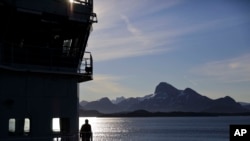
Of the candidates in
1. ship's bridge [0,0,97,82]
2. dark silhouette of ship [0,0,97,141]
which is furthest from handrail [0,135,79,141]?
ship's bridge [0,0,97,82]

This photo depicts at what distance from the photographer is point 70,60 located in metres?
21.6

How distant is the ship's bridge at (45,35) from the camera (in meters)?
19.6

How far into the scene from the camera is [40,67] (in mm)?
20297

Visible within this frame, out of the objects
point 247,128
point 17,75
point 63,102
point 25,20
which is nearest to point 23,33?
point 25,20

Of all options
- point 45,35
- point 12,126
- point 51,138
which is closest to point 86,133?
point 51,138

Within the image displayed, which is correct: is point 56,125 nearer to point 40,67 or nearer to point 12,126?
point 12,126

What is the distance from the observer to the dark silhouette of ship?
19234 millimetres

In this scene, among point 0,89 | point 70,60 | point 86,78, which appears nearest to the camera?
point 0,89

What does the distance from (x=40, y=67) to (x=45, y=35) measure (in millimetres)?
1862

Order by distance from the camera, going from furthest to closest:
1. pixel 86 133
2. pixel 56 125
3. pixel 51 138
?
pixel 56 125 → pixel 86 133 → pixel 51 138

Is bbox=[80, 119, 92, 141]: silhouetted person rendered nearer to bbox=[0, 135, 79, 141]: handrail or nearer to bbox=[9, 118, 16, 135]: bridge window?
bbox=[0, 135, 79, 141]: handrail

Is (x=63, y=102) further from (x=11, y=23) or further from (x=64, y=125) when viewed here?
(x=11, y=23)

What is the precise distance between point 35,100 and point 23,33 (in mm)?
3473

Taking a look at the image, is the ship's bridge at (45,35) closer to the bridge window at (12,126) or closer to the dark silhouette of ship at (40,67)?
the dark silhouette of ship at (40,67)
